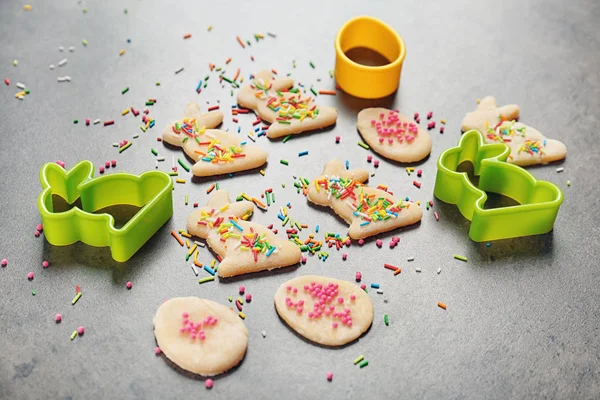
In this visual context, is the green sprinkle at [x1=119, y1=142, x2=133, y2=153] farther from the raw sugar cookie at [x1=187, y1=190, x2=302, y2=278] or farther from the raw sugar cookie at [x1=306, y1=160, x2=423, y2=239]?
the raw sugar cookie at [x1=306, y1=160, x2=423, y2=239]

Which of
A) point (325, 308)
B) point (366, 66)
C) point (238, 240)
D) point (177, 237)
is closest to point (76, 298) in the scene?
point (177, 237)

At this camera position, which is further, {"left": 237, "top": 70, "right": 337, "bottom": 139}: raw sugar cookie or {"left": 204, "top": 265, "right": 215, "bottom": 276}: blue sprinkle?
{"left": 237, "top": 70, "right": 337, "bottom": 139}: raw sugar cookie

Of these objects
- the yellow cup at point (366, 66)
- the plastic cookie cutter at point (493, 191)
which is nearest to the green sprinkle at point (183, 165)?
the yellow cup at point (366, 66)

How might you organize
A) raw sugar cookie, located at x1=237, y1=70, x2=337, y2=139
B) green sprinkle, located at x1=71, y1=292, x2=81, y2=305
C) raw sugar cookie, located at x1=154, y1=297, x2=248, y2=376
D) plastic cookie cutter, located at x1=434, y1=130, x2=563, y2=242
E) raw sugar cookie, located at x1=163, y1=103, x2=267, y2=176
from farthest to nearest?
raw sugar cookie, located at x1=237, y1=70, x2=337, y2=139
raw sugar cookie, located at x1=163, y1=103, x2=267, y2=176
plastic cookie cutter, located at x1=434, y1=130, x2=563, y2=242
green sprinkle, located at x1=71, y1=292, x2=81, y2=305
raw sugar cookie, located at x1=154, y1=297, x2=248, y2=376

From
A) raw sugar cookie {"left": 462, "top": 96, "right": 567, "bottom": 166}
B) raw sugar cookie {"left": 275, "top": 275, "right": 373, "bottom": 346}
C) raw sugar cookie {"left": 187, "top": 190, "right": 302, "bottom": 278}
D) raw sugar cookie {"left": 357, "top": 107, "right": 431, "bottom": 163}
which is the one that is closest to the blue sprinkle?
raw sugar cookie {"left": 187, "top": 190, "right": 302, "bottom": 278}

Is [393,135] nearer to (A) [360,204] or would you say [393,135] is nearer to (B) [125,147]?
(A) [360,204]

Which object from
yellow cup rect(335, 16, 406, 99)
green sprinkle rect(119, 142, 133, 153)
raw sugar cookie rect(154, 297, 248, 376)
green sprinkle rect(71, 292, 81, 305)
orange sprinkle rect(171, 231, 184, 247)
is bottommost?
green sprinkle rect(71, 292, 81, 305)

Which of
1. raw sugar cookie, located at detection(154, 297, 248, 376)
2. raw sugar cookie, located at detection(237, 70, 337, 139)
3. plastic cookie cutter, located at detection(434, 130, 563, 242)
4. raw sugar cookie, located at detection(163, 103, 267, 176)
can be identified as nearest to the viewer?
raw sugar cookie, located at detection(154, 297, 248, 376)
